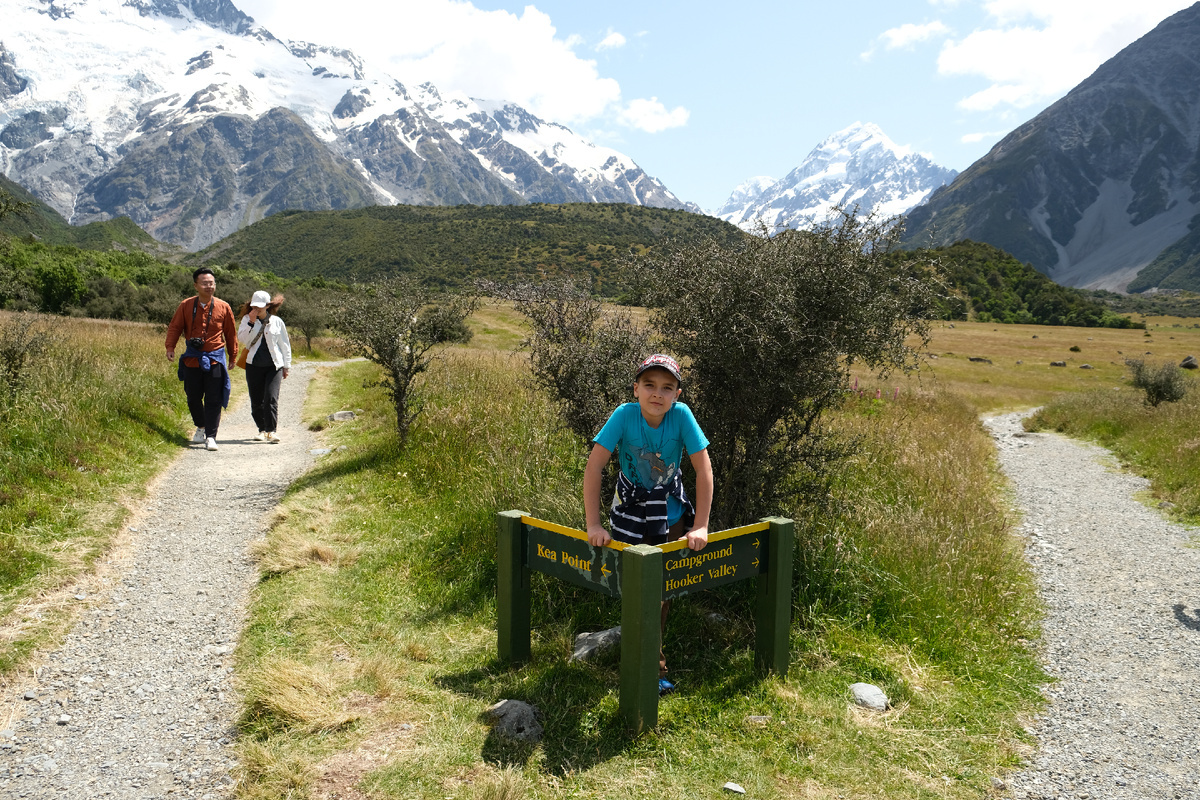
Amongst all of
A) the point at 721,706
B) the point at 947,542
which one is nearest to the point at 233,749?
the point at 721,706

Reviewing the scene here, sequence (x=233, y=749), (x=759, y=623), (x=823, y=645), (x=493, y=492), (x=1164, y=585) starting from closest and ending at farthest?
(x=233, y=749), (x=759, y=623), (x=823, y=645), (x=493, y=492), (x=1164, y=585)

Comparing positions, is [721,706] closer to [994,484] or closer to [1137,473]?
[994,484]

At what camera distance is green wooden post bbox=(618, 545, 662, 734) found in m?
3.58

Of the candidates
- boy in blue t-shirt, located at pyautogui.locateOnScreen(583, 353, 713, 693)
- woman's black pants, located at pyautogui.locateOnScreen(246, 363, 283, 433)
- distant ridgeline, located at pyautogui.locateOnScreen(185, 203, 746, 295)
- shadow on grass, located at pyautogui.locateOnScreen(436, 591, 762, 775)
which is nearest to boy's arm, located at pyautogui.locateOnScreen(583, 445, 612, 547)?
boy in blue t-shirt, located at pyautogui.locateOnScreen(583, 353, 713, 693)

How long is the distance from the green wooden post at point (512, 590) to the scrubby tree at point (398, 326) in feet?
16.9

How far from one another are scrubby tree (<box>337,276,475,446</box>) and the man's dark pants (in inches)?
81.7

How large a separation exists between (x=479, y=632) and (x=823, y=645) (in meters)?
2.46

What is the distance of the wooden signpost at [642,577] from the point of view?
12.0ft

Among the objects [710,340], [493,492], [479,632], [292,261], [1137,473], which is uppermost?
[292,261]

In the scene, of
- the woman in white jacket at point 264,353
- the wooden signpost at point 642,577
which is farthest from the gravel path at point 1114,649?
the woman in white jacket at point 264,353

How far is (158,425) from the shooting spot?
10062mm

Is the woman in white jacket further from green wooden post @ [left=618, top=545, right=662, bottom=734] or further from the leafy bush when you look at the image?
the leafy bush

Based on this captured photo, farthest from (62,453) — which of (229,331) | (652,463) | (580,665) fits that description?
(652,463)

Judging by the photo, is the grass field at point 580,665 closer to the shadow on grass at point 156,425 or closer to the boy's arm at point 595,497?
the boy's arm at point 595,497
